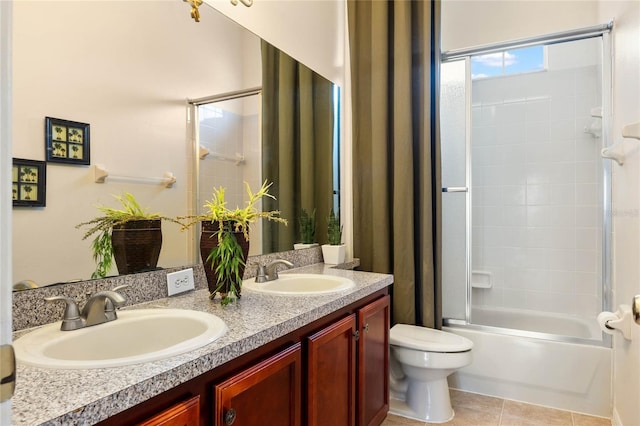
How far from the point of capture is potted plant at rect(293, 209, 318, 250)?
232 centimetres

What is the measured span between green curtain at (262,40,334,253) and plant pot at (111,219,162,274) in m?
0.69

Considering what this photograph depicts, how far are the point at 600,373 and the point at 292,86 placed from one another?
8.02 feet

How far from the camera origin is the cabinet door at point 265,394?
0.95 m

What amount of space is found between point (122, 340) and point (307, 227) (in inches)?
54.7

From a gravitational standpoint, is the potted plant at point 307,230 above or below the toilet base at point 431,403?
above

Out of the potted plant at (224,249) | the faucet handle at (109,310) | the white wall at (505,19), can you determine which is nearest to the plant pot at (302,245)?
the potted plant at (224,249)

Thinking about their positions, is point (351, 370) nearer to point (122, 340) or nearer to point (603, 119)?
point (122, 340)

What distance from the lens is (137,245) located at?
136 cm

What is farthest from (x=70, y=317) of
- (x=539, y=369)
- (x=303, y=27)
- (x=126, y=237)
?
(x=539, y=369)

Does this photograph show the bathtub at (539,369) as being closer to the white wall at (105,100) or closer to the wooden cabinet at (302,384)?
the wooden cabinet at (302,384)

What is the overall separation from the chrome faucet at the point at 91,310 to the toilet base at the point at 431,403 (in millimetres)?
1757

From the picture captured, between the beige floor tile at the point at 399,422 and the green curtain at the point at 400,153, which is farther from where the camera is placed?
the green curtain at the point at 400,153

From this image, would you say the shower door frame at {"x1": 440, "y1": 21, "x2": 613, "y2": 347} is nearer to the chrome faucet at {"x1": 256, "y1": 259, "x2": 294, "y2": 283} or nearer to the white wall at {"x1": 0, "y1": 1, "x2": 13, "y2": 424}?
the chrome faucet at {"x1": 256, "y1": 259, "x2": 294, "y2": 283}

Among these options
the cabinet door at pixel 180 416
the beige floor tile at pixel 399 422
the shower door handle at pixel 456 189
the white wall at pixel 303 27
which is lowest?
the beige floor tile at pixel 399 422
